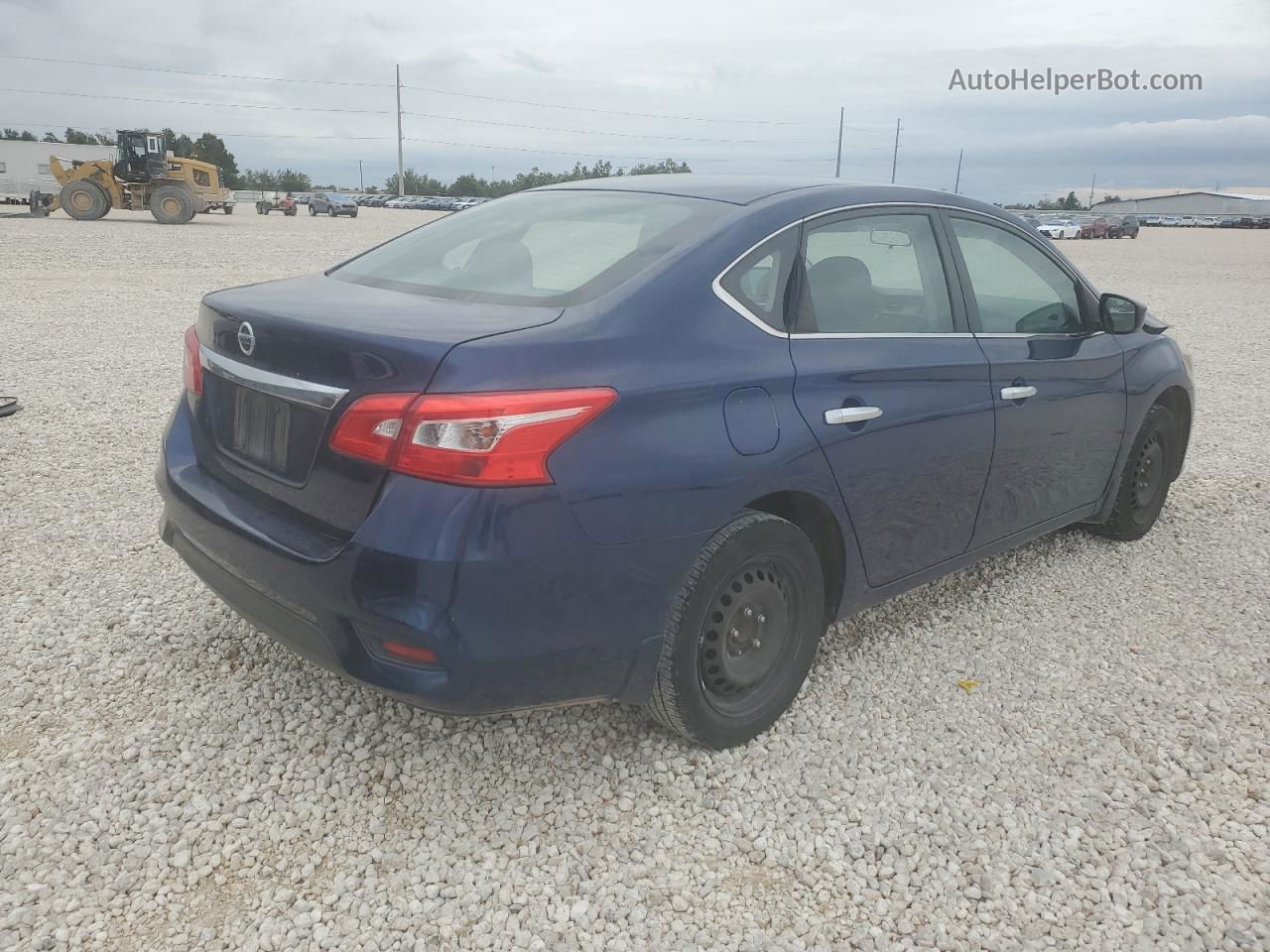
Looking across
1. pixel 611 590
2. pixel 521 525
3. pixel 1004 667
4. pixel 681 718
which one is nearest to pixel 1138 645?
pixel 1004 667

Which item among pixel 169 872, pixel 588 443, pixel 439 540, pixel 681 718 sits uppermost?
pixel 588 443

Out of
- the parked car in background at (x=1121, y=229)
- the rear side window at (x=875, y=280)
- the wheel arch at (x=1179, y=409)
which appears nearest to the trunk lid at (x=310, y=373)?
the rear side window at (x=875, y=280)

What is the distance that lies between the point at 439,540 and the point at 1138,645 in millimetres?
2804

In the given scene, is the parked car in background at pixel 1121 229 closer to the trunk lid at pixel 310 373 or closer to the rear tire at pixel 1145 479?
the rear tire at pixel 1145 479

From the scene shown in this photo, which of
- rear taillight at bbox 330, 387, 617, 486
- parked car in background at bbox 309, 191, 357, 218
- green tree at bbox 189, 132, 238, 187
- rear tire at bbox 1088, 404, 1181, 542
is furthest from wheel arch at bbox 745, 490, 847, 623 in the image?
green tree at bbox 189, 132, 238, 187

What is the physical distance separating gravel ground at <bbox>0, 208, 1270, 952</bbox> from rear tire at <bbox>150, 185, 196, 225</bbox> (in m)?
27.6

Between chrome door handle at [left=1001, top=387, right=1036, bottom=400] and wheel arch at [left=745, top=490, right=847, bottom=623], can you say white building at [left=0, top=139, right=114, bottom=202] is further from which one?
wheel arch at [left=745, top=490, right=847, bottom=623]

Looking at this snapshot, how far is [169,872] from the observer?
2311 millimetres

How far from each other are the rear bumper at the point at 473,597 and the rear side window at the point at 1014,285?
176 centimetres

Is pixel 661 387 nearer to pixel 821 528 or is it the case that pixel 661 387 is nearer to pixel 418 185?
pixel 821 528

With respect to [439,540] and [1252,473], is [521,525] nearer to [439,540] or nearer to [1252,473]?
[439,540]

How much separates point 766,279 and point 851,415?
469 mm

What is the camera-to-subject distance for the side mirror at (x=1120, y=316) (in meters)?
4.05

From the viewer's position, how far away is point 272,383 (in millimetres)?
2430
